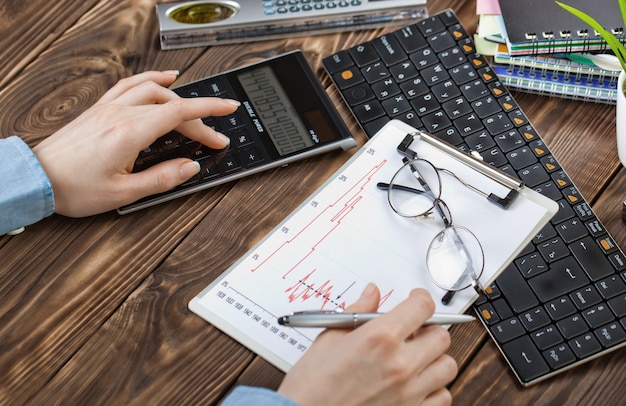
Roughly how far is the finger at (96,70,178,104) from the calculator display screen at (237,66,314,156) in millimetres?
96

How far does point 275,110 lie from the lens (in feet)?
3.52

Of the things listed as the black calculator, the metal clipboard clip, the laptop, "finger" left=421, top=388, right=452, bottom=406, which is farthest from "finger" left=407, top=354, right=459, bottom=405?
the laptop

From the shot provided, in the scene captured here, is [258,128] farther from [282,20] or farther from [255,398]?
[255,398]

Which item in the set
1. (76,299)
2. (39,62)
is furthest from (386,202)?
(39,62)

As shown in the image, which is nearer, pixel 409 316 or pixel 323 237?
pixel 409 316

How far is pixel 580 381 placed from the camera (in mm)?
870

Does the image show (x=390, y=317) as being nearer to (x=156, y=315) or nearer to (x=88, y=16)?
(x=156, y=315)

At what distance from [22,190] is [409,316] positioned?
49cm

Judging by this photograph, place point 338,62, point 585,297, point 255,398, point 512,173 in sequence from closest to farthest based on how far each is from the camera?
point 255,398 < point 585,297 < point 512,173 < point 338,62

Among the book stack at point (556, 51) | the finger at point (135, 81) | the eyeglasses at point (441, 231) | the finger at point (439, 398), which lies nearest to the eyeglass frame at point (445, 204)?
the eyeglasses at point (441, 231)

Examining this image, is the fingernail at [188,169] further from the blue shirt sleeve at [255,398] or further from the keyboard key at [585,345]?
the keyboard key at [585,345]

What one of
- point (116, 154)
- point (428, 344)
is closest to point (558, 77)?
point (428, 344)

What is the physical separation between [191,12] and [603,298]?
70cm

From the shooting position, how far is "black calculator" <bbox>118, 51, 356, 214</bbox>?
3.36 feet
